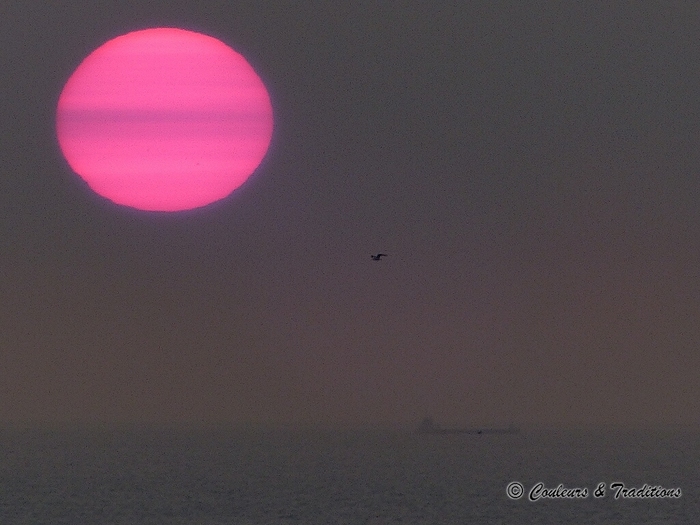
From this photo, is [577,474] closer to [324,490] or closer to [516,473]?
[516,473]

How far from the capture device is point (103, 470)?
7352 inches

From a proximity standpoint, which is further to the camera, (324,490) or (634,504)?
(324,490)

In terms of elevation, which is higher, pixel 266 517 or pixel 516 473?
pixel 516 473

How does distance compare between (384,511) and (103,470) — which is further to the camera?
(103,470)

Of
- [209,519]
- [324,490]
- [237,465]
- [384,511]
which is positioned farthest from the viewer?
[237,465]

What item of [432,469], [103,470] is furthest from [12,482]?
[432,469]

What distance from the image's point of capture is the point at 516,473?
188 m

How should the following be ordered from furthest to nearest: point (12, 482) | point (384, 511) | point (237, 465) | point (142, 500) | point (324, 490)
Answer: point (237, 465) < point (12, 482) < point (324, 490) < point (142, 500) < point (384, 511)

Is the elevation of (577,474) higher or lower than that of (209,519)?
higher

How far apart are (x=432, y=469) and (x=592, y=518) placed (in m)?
72.4

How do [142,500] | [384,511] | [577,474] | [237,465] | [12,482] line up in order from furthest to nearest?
[237,465]
[577,474]
[12,482]
[142,500]
[384,511]

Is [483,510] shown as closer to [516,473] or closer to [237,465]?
[516,473]

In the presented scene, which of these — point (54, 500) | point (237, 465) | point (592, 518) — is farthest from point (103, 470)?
point (592, 518)

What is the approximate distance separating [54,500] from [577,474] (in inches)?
3738
